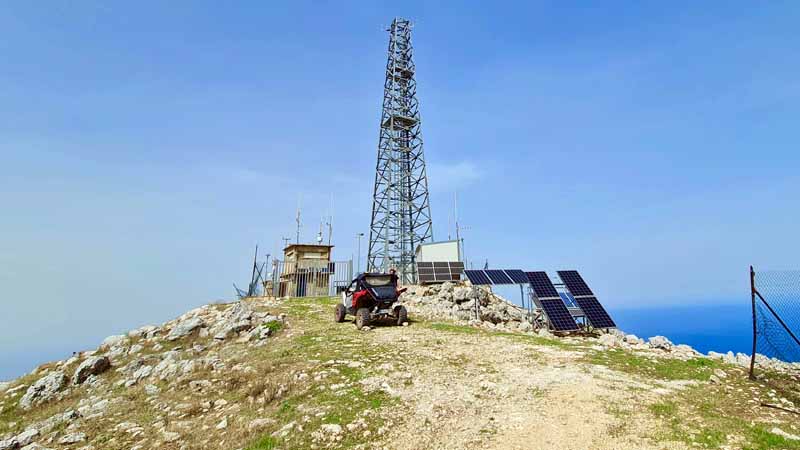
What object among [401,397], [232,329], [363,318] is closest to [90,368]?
[232,329]

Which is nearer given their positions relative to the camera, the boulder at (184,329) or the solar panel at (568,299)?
the boulder at (184,329)

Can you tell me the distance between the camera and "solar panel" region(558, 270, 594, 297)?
19906mm

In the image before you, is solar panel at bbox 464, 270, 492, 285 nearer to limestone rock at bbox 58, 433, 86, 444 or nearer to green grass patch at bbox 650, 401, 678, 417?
green grass patch at bbox 650, 401, 678, 417

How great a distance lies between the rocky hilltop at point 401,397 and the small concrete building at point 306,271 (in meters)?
11.3

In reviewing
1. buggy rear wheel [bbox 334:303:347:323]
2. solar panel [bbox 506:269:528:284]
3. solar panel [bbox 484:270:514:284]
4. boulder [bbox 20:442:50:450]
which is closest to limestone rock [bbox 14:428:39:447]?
boulder [bbox 20:442:50:450]

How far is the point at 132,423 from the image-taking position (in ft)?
28.2

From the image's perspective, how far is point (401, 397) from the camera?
8078mm

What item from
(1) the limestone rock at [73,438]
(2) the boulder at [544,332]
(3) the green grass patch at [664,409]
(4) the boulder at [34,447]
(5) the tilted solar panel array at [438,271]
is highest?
(5) the tilted solar panel array at [438,271]

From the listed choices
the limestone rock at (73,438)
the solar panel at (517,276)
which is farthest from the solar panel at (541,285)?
the limestone rock at (73,438)

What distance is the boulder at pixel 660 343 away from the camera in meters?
15.2

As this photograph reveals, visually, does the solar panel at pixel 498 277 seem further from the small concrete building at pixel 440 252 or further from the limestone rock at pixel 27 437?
the limestone rock at pixel 27 437

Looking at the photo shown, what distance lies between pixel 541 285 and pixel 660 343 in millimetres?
5585

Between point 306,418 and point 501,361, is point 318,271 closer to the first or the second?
point 501,361

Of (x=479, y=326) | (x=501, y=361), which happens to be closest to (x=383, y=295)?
(x=479, y=326)
